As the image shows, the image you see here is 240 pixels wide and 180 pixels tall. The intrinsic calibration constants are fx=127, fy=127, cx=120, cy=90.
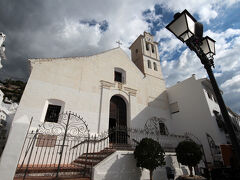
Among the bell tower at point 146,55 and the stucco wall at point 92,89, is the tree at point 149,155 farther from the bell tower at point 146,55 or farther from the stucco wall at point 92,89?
the bell tower at point 146,55

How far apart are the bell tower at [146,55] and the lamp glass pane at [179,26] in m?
11.8

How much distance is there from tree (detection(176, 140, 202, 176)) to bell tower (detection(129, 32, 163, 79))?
30.8 ft

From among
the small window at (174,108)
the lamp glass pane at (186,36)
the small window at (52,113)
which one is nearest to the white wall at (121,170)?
the small window at (52,113)

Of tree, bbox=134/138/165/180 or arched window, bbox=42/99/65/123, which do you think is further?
arched window, bbox=42/99/65/123

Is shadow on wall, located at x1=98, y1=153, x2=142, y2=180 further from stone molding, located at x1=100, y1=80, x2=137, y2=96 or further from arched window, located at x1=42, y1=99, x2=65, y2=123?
stone molding, located at x1=100, y1=80, x2=137, y2=96

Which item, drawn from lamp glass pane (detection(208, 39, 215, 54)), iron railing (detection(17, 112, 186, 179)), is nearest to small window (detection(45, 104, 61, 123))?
iron railing (detection(17, 112, 186, 179))

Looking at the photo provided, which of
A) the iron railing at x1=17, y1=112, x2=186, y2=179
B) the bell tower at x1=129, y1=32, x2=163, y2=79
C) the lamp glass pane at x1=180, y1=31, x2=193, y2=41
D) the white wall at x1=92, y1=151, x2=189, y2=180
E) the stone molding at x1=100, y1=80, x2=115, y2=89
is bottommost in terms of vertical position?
the white wall at x1=92, y1=151, x2=189, y2=180

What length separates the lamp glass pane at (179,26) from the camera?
3.04 meters

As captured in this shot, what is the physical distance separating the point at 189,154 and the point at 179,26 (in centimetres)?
635

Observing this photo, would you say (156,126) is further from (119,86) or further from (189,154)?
(189,154)

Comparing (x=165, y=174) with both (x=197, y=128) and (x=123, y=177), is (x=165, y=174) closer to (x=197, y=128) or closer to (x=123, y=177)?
(x=123, y=177)

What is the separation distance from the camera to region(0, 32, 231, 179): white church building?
24.5 ft

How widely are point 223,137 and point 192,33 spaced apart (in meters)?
11.3

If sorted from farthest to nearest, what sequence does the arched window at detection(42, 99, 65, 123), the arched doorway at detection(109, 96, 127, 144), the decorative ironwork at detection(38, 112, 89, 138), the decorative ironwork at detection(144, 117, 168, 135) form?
the decorative ironwork at detection(144, 117, 168, 135)
the arched doorway at detection(109, 96, 127, 144)
the arched window at detection(42, 99, 65, 123)
the decorative ironwork at detection(38, 112, 89, 138)
